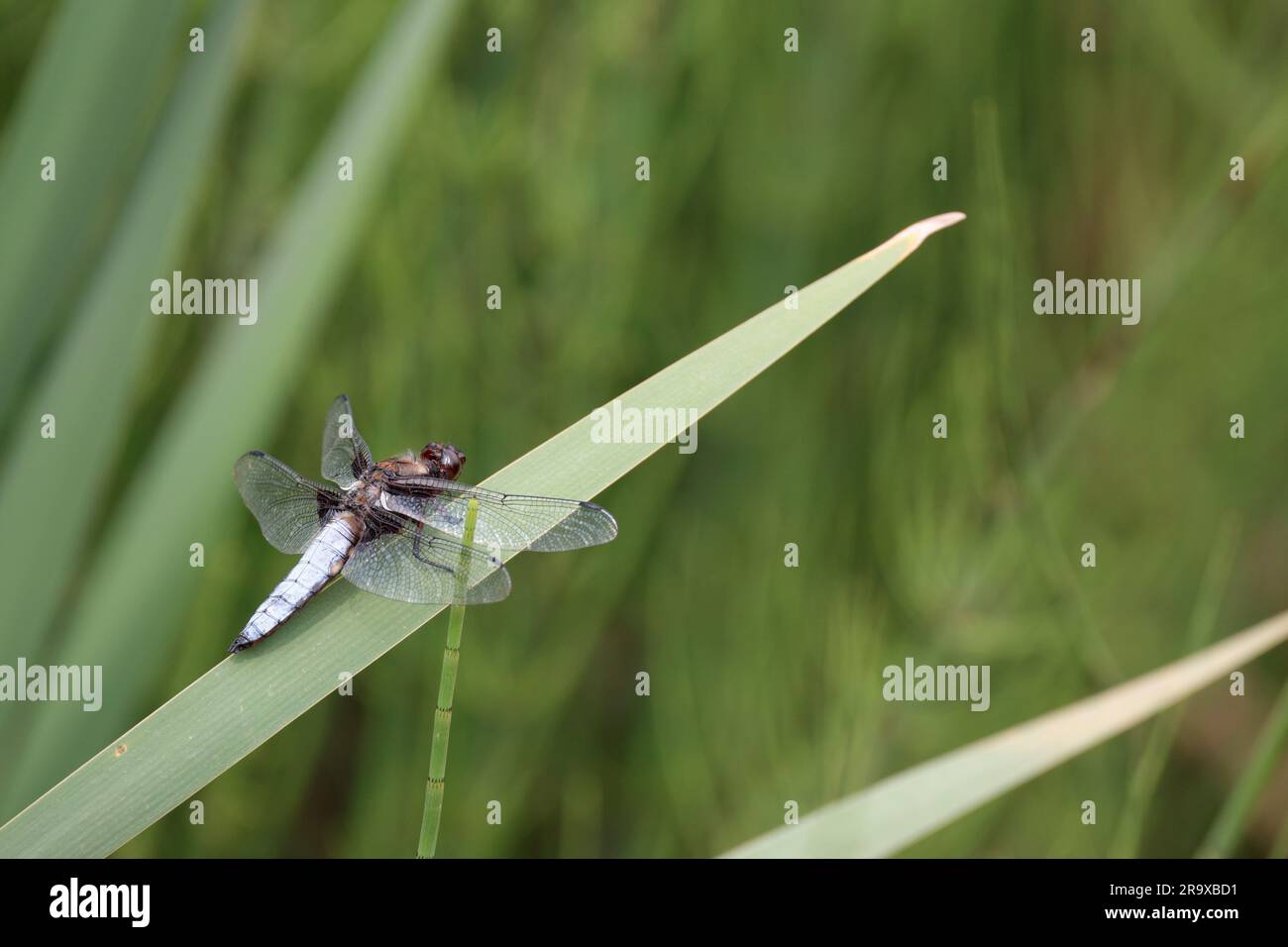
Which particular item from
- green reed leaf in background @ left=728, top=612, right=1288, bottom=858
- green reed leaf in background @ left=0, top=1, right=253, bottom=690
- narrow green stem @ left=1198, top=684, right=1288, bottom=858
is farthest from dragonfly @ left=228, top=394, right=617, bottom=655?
narrow green stem @ left=1198, top=684, right=1288, bottom=858

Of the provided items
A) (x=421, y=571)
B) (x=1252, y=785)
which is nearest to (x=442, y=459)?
(x=421, y=571)

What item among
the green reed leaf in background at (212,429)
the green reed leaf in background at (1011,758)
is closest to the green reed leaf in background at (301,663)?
the green reed leaf in background at (212,429)

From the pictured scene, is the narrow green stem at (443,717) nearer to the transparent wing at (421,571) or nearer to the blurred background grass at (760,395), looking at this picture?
the transparent wing at (421,571)

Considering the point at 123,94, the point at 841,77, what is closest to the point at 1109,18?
the point at 841,77

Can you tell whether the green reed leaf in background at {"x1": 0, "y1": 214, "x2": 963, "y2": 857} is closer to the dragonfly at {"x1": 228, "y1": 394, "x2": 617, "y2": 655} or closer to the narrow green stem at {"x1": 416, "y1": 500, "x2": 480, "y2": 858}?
the dragonfly at {"x1": 228, "y1": 394, "x2": 617, "y2": 655}

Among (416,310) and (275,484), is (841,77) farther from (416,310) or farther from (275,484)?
(275,484)

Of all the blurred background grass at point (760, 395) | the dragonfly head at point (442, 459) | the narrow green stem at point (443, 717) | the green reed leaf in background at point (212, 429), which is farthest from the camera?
the blurred background grass at point (760, 395)

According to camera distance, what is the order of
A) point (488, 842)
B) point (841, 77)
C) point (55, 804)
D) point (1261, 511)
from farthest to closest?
point (1261, 511)
point (841, 77)
point (488, 842)
point (55, 804)
